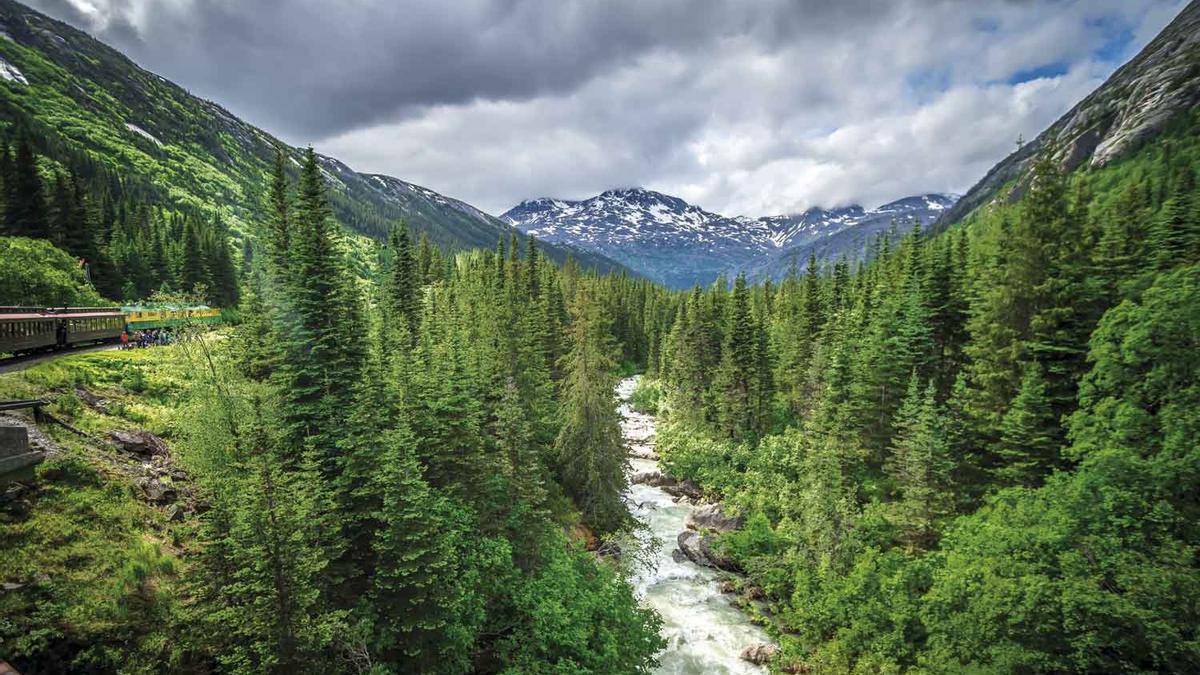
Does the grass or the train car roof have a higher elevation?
the train car roof

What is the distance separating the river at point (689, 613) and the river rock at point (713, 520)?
1.29 m

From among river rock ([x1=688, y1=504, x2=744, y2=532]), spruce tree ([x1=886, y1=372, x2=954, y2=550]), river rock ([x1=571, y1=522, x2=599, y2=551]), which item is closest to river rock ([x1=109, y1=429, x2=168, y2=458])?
river rock ([x1=571, y1=522, x2=599, y2=551])

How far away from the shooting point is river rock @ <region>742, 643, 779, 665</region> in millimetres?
22531

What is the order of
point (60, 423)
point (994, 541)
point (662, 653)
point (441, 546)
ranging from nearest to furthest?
point (441, 546) < point (60, 423) < point (994, 541) < point (662, 653)

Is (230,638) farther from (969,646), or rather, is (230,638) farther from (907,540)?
(907,540)

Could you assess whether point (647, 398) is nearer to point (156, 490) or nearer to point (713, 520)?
point (713, 520)

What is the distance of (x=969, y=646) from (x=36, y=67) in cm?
29081

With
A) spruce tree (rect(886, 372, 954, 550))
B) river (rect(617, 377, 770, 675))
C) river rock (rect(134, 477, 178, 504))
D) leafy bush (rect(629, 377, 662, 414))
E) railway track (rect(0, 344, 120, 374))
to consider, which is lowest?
river (rect(617, 377, 770, 675))

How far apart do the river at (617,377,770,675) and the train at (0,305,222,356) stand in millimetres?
27703

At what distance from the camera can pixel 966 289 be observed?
102 ft

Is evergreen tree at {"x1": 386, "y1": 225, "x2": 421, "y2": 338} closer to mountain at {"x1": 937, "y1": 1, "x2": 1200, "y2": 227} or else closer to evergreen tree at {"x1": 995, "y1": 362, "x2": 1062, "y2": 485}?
evergreen tree at {"x1": 995, "y1": 362, "x2": 1062, "y2": 485}

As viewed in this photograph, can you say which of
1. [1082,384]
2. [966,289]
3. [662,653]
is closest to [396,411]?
[662,653]

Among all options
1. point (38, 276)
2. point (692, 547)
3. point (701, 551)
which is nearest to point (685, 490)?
point (692, 547)

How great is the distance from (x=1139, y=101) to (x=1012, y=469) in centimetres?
19795
